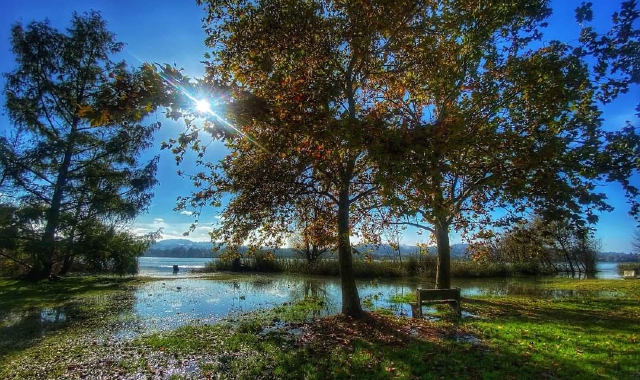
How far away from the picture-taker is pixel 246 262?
3781 cm

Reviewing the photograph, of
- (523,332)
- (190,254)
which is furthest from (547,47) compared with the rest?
(190,254)

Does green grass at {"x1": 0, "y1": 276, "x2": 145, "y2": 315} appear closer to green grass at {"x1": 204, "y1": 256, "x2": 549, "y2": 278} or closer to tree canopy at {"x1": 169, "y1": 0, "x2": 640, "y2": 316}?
tree canopy at {"x1": 169, "y1": 0, "x2": 640, "y2": 316}

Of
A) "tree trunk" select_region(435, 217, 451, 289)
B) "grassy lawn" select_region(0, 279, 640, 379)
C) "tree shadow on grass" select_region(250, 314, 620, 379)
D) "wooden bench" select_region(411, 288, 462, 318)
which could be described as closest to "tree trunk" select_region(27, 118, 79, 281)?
"grassy lawn" select_region(0, 279, 640, 379)

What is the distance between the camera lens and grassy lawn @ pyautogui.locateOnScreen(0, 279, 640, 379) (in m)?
6.37

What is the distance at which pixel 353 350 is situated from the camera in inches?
307

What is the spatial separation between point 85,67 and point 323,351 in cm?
2689

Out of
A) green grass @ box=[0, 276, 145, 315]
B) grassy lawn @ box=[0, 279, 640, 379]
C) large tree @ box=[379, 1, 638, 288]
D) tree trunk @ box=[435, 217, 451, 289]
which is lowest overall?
green grass @ box=[0, 276, 145, 315]

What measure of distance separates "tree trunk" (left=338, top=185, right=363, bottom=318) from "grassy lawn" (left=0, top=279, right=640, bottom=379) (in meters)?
0.40

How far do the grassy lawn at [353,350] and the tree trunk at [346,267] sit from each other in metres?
0.40

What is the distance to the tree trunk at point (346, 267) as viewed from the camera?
1130 centimetres

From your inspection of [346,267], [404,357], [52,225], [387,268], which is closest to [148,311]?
[346,267]

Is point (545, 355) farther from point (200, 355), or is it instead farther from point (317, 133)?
point (200, 355)

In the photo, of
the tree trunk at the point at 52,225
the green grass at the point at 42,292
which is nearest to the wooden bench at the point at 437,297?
the green grass at the point at 42,292

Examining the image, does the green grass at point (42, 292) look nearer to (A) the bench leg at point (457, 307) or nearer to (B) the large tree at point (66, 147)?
(B) the large tree at point (66, 147)
